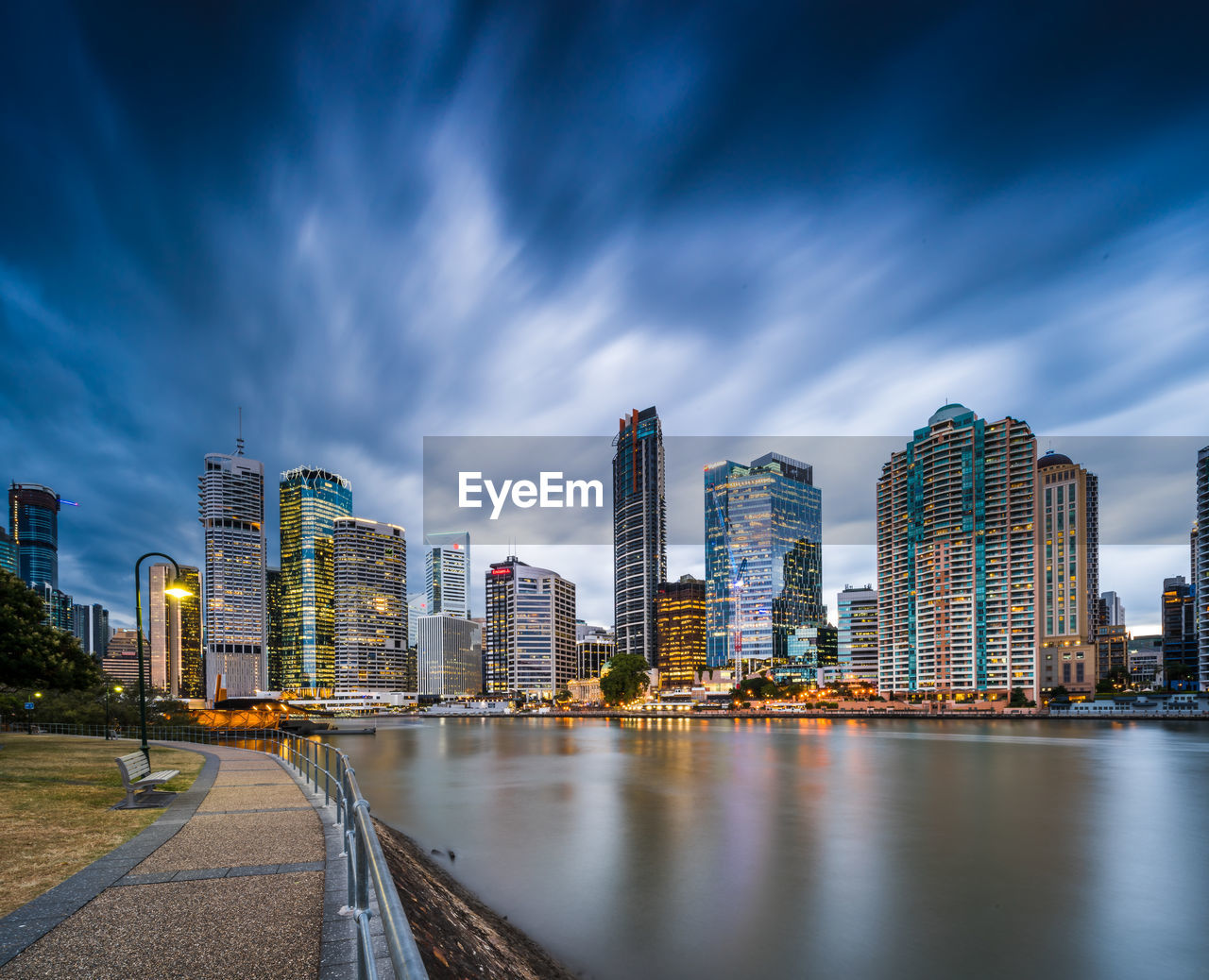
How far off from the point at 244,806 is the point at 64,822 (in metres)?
3.10

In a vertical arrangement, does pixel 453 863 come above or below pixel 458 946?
below

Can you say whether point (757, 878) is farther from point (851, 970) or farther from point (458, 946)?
point (458, 946)

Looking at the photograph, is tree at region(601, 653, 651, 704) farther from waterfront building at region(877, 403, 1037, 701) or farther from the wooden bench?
the wooden bench

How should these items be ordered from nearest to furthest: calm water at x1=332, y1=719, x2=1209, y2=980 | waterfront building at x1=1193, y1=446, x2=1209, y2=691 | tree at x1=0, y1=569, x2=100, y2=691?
calm water at x1=332, y1=719, x2=1209, y2=980 < tree at x1=0, y1=569, x2=100, y2=691 < waterfront building at x1=1193, y1=446, x2=1209, y2=691

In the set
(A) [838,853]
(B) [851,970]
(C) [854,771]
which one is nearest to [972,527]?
(C) [854,771]

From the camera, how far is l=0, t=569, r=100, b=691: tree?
2345cm

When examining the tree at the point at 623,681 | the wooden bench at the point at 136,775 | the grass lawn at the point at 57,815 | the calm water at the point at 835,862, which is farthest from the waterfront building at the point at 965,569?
the wooden bench at the point at 136,775

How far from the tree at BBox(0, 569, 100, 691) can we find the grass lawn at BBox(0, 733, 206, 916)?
2563 millimetres

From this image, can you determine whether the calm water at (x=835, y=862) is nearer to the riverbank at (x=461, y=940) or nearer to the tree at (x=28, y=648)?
the riverbank at (x=461, y=940)

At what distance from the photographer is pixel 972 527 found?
17538 centimetres

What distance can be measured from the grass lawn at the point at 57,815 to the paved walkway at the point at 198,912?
425 millimetres

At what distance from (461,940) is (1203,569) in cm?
20445

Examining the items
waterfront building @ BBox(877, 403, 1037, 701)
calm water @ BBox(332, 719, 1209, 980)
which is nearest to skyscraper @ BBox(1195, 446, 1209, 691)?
waterfront building @ BBox(877, 403, 1037, 701)

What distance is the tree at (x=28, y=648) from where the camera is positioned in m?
23.5
